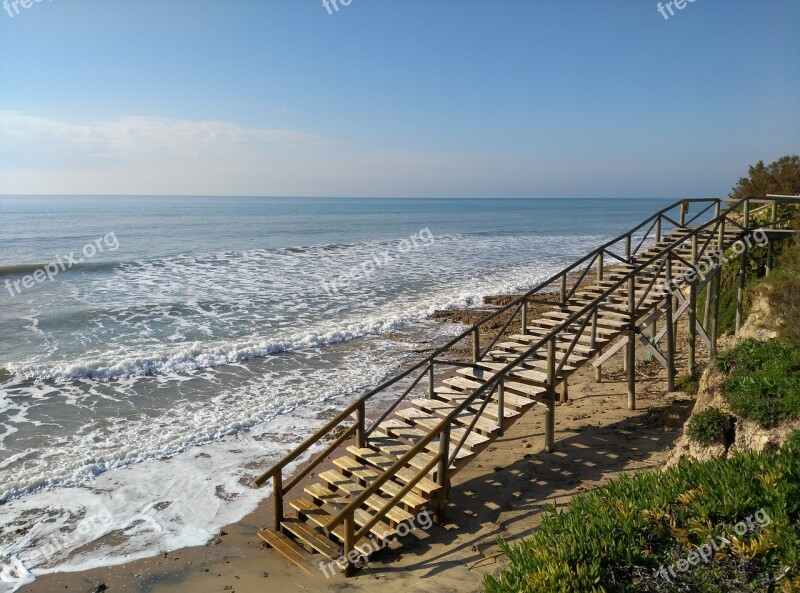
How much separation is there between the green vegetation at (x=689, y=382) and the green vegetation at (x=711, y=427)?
493 cm

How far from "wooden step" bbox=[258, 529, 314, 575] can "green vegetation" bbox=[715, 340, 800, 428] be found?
19.2ft

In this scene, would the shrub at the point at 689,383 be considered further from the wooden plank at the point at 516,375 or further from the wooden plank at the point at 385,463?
the wooden plank at the point at 385,463

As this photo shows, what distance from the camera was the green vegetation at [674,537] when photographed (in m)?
4.42

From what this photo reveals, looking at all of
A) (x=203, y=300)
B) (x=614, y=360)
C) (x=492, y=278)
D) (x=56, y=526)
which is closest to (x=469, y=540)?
(x=56, y=526)

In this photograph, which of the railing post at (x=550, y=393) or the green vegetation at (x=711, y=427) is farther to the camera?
the railing post at (x=550, y=393)

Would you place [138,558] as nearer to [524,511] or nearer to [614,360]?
[524,511]

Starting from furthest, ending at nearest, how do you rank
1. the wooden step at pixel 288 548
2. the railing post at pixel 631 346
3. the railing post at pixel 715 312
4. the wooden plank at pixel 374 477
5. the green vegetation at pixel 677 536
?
the railing post at pixel 715 312 < the railing post at pixel 631 346 < the wooden plank at pixel 374 477 < the wooden step at pixel 288 548 < the green vegetation at pixel 677 536

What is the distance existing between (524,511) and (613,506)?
3.33 metres

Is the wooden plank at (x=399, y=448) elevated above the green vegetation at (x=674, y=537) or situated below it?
below

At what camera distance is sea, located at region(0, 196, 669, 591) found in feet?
29.3

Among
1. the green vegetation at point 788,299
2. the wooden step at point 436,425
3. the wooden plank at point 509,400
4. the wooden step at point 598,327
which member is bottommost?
the wooden step at point 436,425

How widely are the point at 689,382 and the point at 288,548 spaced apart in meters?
9.48

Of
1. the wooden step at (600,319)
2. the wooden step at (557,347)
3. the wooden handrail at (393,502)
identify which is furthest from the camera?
the wooden step at (600,319)

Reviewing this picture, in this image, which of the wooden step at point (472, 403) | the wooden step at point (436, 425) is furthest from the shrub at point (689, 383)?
the wooden step at point (436, 425)
